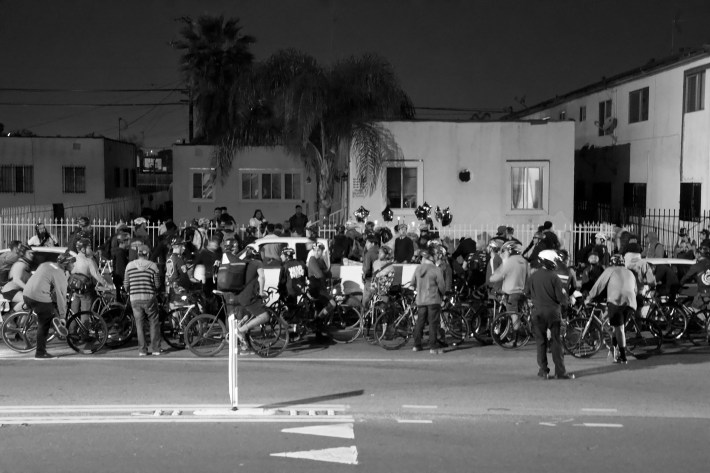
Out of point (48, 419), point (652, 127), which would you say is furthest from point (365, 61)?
point (48, 419)

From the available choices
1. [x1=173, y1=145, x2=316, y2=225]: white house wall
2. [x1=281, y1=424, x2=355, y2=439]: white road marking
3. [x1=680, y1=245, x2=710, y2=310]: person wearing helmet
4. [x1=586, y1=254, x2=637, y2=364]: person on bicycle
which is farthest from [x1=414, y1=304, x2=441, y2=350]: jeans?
A: [x1=173, y1=145, x2=316, y2=225]: white house wall

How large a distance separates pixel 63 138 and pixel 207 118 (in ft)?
19.5

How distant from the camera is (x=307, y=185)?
3506 centimetres

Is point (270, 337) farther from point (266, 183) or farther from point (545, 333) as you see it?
point (266, 183)

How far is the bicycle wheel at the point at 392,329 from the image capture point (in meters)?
15.6

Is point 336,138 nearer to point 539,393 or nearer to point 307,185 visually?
point 307,185

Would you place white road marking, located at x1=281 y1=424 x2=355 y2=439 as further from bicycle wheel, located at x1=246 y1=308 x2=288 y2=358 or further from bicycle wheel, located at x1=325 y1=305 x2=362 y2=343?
bicycle wheel, located at x1=325 y1=305 x2=362 y2=343

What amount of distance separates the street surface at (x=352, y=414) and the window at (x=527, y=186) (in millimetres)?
12294

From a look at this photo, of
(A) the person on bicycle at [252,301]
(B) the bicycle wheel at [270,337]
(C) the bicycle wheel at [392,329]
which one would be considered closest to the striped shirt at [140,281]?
(A) the person on bicycle at [252,301]

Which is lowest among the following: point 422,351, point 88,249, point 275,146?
point 422,351

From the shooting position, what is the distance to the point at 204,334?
580 inches

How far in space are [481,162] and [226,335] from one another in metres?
14.0

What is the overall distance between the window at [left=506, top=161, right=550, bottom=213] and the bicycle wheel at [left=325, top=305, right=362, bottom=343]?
1188 cm

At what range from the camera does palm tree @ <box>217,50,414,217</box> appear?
87.6 feet
